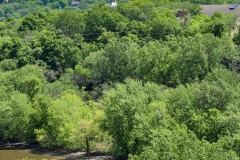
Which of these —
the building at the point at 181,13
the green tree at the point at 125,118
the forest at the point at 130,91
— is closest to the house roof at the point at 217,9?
the building at the point at 181,13

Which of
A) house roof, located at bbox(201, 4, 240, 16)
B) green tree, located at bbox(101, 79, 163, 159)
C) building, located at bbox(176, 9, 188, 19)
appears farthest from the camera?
building, located at bbox(176, 9, 188, 19)

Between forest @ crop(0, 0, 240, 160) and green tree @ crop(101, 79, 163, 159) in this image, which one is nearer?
forest @ crop(0, 0, 240, 160)

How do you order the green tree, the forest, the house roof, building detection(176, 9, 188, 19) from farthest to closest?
building detection(176, 9, 188, 19) → the house roof → the green tree → the forest

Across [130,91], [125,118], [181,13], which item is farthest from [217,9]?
[125,118]

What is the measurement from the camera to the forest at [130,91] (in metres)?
34.2

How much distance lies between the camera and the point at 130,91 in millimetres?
42438

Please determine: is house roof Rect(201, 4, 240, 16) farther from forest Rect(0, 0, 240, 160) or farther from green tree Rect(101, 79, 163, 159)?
green tree Rect(101, 79, 163, 159)

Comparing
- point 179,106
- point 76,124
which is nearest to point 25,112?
point 76,124

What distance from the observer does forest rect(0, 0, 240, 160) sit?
34219 millimetres

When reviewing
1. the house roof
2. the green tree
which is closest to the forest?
the green tree

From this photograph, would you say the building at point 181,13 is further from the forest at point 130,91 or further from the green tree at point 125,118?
the green tree at point 125,118

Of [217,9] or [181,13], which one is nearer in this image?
[181,13]

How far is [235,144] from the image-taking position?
2838 cm

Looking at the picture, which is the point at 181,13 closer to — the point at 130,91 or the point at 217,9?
the point at 217,9
